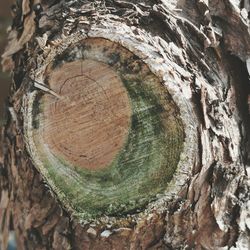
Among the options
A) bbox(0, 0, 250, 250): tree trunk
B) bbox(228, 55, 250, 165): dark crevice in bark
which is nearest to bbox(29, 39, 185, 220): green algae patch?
bbox(0, 0, 250, 250): tree trunk

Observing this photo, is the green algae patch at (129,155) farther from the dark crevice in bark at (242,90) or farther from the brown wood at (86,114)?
the dark crevice in bark at (242,90)

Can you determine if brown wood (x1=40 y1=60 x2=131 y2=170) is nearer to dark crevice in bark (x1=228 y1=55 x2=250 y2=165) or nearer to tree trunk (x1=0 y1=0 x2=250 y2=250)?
tree trunk (x1=0 y1=0 x2=250 y2=250)

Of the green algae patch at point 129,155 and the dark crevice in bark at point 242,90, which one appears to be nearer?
the green algae patch at point 129,155

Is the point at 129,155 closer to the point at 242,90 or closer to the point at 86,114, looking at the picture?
the point at 86,114

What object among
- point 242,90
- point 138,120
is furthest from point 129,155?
point 242,90

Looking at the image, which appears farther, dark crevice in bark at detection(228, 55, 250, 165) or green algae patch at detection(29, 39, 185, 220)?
dark crevice in bark at detection(228, 55, 250, 165)

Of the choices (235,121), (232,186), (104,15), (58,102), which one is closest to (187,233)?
(232,186)

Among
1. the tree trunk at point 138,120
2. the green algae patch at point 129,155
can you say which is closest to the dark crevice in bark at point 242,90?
the tree trunk at point 138,120
